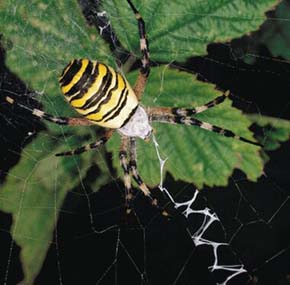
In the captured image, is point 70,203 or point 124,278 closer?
point 70,203

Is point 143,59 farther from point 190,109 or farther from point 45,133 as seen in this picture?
point 45,133

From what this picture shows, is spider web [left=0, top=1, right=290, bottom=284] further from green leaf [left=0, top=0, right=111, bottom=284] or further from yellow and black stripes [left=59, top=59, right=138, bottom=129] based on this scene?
yellow and black stripes [left=59, top=59, right=138, bottom=129]

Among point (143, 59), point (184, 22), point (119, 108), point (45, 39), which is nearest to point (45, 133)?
point (45, 39)

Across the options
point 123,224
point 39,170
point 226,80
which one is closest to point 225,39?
point 226,80

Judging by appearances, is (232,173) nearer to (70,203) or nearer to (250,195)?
(250,195)

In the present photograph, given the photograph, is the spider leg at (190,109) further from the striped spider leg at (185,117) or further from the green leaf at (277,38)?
the green leaf at (277,38)

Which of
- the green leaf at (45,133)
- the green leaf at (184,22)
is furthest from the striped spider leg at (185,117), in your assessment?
the green leaf at (45,133)

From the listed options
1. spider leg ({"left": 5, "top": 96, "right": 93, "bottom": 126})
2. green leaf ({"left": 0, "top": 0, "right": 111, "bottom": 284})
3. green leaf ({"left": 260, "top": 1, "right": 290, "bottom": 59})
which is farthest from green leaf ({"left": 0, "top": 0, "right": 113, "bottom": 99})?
green leaf ({"left": 260, "top": 1, "right": 290, "bottom": 59})
